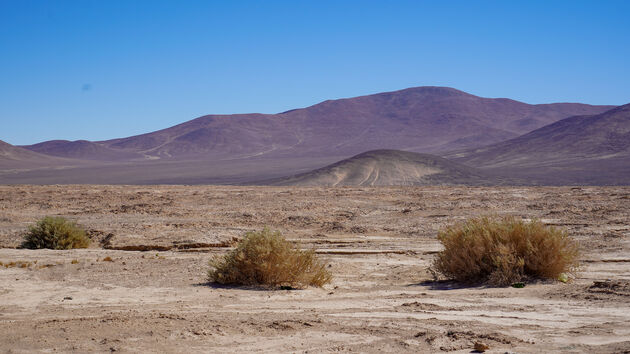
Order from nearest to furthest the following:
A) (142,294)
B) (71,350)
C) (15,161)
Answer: (71,350), (142,294), (15,161)

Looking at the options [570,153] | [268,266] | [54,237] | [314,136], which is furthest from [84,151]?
[268,266]

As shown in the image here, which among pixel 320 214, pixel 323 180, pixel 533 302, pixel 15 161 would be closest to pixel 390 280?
pixel 533 302

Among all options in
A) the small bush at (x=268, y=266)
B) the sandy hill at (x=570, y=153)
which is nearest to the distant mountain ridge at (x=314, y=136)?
the sandy hill at (x=570, y=153)

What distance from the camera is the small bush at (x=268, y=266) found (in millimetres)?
10008

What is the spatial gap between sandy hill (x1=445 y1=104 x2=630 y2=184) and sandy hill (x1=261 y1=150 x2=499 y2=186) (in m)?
7.59

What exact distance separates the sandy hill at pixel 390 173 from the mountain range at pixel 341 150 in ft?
0.60

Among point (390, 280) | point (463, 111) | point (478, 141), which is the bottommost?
point (390, 280)

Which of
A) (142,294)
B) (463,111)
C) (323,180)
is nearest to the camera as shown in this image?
(142,294)

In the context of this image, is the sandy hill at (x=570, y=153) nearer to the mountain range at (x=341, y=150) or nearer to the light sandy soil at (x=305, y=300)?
the mountain range at (x=341, y=150)

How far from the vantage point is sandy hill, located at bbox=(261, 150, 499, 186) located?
56.8 meters

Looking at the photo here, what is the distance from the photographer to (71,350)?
6.06 m

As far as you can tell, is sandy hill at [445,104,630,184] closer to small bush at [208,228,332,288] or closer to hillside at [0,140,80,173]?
small bush at [208,228,332,288]

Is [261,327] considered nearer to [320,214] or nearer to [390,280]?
[390,280]

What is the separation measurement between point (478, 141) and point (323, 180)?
107254mm
